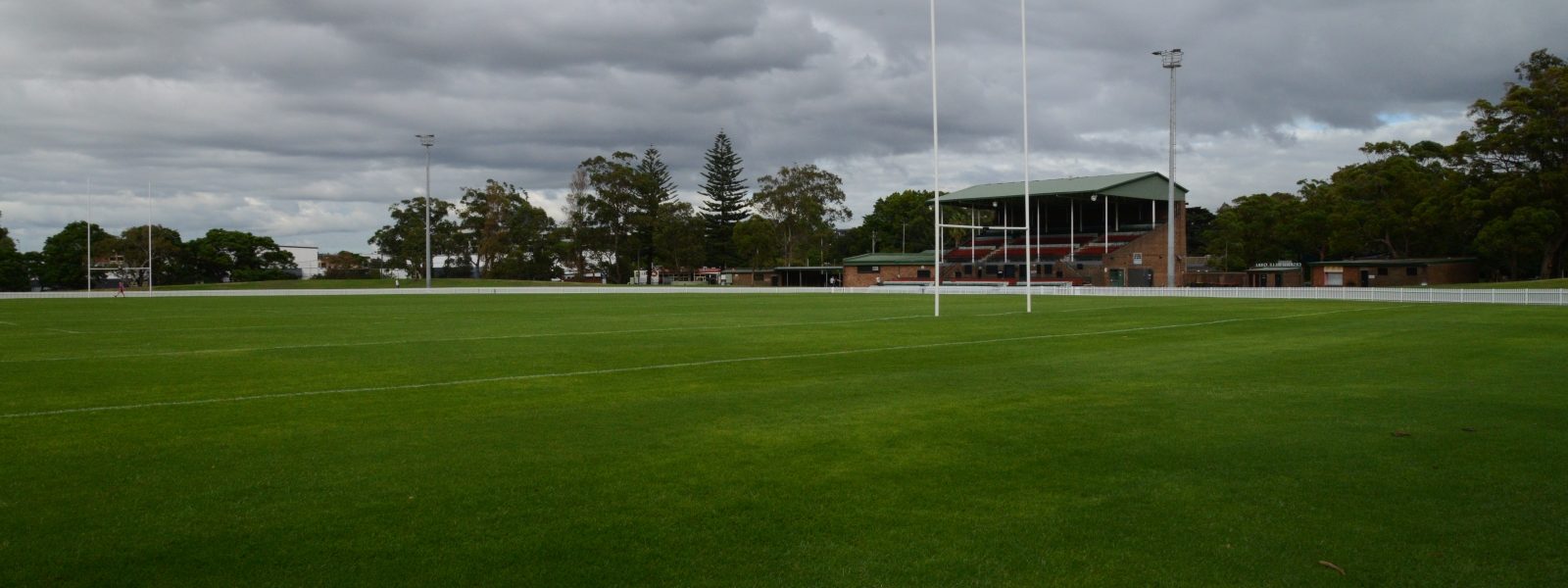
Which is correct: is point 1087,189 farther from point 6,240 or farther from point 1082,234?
point 6,240

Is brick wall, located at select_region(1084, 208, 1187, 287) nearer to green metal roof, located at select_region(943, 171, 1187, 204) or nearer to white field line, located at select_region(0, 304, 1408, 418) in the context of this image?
green metal roof, located at select_region(943, 171, 1187, 204)

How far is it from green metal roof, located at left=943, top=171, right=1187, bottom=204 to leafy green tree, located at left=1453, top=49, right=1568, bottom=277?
67.8ft

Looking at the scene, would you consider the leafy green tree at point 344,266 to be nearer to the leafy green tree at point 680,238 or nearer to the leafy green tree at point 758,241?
the leafy green tree at point 680,238

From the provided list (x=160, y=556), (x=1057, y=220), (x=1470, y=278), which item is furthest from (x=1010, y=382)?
(x=1057, y=220)

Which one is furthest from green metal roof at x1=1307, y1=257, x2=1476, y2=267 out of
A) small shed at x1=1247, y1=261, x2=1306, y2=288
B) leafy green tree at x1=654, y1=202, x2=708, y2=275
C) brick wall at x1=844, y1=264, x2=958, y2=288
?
leafy green tree at x1=654, y1=202, x2=708, y2=275

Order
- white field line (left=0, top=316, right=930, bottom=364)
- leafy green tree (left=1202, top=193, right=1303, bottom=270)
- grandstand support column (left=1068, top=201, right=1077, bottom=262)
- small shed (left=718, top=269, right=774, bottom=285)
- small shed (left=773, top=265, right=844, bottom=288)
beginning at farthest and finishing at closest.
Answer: small shed (left=718, top=269, right=774, bottom=285) < small shed (left=773, top=265, right=844, bottom=288) < leafy green tree (left=1202, top=193, right=1303, bottom=270) < grandstand support column (left=1068, top=201, right=1077, bottom=262) < white field line (left=0, top=316, right=930, bottom=364)

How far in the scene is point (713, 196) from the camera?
10762cm

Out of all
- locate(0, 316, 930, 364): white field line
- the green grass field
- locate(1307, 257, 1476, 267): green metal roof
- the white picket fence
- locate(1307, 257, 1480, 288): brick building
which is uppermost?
locate(1307, 257, 1476, 267): green metal roof

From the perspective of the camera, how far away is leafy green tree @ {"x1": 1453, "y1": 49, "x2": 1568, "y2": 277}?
6006 centimetres

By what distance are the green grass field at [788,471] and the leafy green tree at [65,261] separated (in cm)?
7681

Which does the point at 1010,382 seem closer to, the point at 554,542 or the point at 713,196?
the point at 554,542

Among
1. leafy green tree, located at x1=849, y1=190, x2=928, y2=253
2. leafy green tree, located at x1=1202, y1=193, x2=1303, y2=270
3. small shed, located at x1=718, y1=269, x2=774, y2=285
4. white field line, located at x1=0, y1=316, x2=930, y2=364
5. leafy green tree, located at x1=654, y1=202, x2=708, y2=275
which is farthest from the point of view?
leafy green tree, located at x1=849, y1=190, x2=928, y2=253

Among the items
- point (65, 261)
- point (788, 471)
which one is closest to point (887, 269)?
point (65, 261)

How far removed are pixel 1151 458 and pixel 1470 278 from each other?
76.7m
